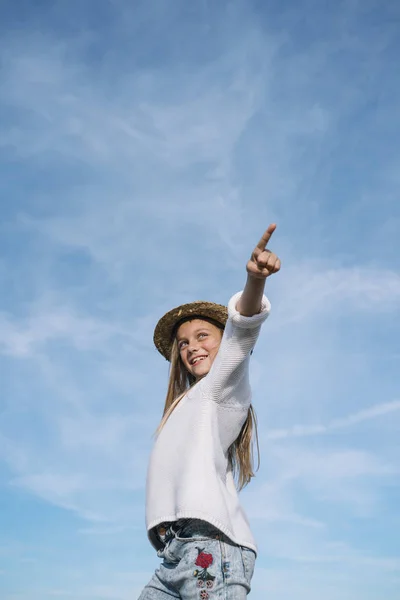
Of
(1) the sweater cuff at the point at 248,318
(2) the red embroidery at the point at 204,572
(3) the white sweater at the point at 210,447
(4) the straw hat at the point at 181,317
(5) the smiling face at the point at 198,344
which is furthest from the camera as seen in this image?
(4) the straw hat at the point at 181,317

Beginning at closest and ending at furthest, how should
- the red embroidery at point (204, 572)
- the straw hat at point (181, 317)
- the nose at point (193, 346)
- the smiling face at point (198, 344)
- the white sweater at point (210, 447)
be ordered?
the red embroidery at point (204, 572)
the white sweater at point (210, 447)
the smiling face at point (198, 344)
the nose at point (193, 346)
the straw hat at point (181, 317)

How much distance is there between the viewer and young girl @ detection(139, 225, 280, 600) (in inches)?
146

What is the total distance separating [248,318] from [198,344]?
1083 mm

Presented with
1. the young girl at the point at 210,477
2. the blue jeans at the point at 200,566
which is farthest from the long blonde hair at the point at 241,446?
the blue jeans at the point at 200,566

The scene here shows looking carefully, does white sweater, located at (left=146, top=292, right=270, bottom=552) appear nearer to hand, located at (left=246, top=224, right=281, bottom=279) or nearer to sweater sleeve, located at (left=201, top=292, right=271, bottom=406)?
sweater sleeve, located at (left=201, top=292, right=271, bottom=406)

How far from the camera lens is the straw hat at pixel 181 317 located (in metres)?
5.11

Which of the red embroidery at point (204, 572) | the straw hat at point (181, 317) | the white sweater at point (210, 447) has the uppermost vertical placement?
the straw hat at point (181, 317)

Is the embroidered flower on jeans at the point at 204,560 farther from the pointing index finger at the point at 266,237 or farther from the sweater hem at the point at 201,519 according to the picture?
the pointing index finger at the point at 266,237

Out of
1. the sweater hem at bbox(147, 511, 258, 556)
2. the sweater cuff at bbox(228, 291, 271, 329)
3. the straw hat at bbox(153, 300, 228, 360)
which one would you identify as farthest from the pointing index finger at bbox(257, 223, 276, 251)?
the sweater hem at bbox(147, 511, 258, 556)

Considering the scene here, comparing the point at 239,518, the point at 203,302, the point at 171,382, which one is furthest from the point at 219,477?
the point at 203,302

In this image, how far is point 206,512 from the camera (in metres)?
3.75

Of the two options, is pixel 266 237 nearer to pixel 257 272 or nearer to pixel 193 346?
pixel 257 272

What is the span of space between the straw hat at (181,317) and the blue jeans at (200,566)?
68.1 inches

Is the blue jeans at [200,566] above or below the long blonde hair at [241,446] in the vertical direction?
below
